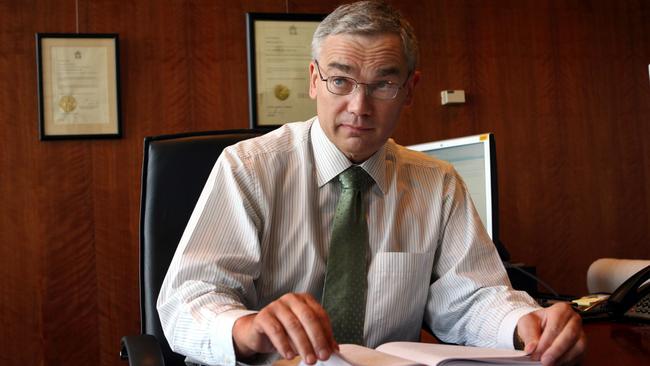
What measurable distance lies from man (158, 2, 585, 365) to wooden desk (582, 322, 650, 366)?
4.9 inches

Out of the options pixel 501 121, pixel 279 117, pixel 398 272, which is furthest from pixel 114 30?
pixel 398 272

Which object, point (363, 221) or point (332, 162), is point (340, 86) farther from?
point (363, 221)

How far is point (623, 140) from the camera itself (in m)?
3.71

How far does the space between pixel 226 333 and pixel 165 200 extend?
56cm

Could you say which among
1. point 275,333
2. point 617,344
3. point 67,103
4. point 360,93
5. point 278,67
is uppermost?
point 278,67

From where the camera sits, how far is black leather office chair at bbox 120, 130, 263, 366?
63.2 inches

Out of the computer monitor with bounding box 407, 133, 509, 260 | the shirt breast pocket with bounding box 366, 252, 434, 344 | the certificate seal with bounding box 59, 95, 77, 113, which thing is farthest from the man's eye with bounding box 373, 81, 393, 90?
the certificate seal with bounding box 59, 95, 77, 113

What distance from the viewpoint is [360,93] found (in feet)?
4.76

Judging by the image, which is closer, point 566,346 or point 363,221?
point 566,346

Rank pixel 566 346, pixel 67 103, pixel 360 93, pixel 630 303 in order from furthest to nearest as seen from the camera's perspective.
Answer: pixel 67 103
pixel 630 303
pixel 360 93
pixel 566 346

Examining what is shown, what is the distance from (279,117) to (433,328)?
74.2 inches

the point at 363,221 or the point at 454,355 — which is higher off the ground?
Result: the point at 363,221

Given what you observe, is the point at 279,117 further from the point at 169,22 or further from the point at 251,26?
the point at 169,22

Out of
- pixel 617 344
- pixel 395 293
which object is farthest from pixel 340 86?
pixel 617 344
